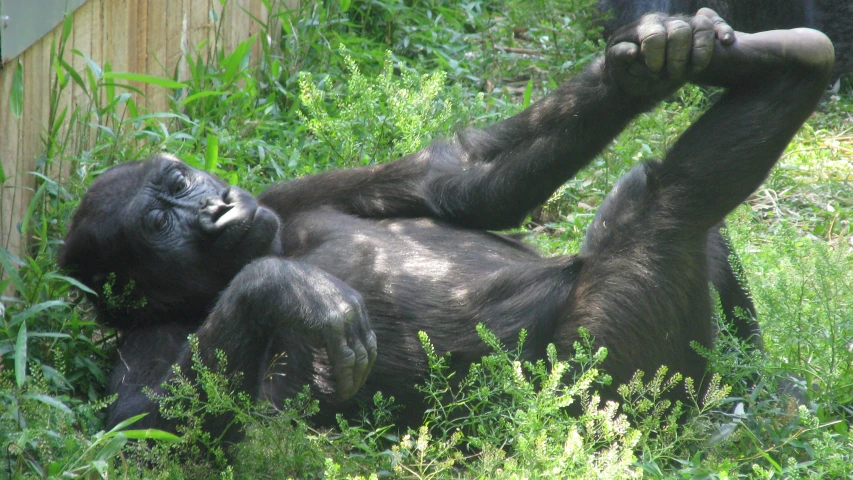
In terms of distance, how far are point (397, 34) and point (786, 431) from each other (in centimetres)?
524

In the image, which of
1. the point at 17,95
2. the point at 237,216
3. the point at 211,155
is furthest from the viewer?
the point at 211,155

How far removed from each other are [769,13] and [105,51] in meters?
4.68

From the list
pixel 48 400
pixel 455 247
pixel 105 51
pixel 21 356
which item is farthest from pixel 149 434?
pixel 105 51

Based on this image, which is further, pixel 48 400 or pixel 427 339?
pixel 48 400

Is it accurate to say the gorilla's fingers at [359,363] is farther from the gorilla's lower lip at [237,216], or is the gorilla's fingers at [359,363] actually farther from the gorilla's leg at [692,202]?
the gorilla's lower lip at [237,216]

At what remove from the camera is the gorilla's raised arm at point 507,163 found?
11.4 feet

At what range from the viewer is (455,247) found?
3883 millimetres

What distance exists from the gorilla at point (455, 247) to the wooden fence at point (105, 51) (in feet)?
1.74

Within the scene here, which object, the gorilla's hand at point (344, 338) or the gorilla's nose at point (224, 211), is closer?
the gorilla's hand at point (344, 338)

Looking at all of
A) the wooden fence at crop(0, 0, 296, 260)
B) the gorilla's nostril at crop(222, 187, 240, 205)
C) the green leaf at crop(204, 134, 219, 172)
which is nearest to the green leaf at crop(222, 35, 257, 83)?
the wooden fence at crop(0, 0, 296, 260)

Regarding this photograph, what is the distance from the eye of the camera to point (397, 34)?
7.71 meters

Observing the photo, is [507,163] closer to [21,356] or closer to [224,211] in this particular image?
[224,211]

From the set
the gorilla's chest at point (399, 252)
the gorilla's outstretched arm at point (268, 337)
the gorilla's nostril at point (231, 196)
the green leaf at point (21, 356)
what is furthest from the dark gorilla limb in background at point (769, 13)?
the green leaf at point (21, 356)

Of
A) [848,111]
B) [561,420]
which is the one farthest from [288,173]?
[848,111]
